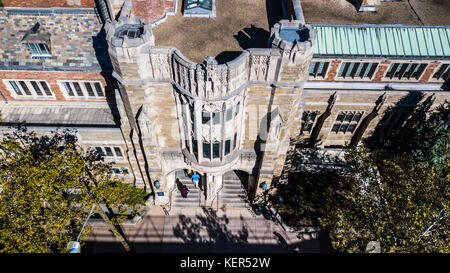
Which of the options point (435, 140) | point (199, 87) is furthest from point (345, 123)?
point (199, 87)

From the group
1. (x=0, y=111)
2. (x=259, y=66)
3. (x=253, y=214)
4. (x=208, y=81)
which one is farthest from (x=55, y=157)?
(x=253, y=214)

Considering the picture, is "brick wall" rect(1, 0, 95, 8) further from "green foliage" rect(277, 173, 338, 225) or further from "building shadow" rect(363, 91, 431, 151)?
"building shadow" rect(363, 91, 431, 151)

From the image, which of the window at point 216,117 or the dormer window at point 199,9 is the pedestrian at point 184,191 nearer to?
the window at point 216,117

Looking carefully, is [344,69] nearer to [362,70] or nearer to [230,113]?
[362,70]

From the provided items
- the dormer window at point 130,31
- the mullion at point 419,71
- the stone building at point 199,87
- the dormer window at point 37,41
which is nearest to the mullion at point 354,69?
the stone building at point 199,87

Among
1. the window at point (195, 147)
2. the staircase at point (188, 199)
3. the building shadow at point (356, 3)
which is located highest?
the building shadow at point (356, 3)
